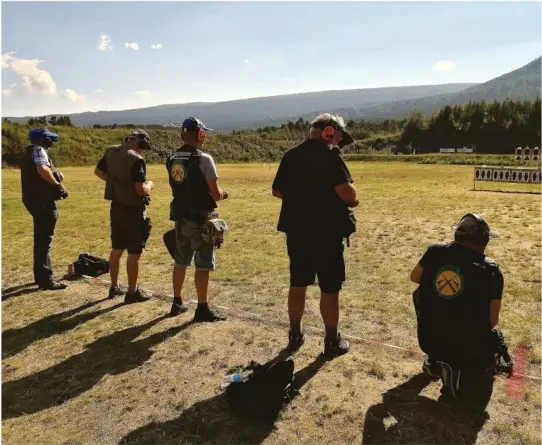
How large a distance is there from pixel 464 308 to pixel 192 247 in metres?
2.89

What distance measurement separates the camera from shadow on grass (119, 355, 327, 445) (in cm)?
321

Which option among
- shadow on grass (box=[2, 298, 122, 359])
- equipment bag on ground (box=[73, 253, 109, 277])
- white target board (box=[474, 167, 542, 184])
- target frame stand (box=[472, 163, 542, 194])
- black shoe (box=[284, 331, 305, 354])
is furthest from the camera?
white target board (box=[474, 167, 542, 184])

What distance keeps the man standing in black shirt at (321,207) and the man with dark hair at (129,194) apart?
206cm

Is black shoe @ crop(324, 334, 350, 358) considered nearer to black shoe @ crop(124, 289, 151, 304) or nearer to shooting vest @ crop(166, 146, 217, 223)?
shooting vest @ crop(166, 146, 217, 223)

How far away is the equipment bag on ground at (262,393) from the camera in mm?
3414

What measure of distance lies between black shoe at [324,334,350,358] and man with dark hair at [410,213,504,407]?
3.42 feet

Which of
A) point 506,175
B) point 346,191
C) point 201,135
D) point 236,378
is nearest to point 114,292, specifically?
point 201,135

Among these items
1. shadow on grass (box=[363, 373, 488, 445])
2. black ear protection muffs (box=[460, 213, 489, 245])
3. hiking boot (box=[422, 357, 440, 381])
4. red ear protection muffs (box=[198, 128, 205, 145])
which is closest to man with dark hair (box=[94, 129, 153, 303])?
red ear protection muffs (box=[198, 128, 205, 145])

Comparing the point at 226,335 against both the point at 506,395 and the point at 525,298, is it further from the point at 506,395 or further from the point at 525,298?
the point at 525,298

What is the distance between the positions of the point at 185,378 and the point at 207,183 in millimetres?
2011

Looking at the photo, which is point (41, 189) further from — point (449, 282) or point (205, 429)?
point (449, 282)

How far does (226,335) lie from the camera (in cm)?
496

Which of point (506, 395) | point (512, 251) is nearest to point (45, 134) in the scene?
point (506, 395)

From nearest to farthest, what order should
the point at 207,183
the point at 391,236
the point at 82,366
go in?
the point at 82,366 < the point at 207,183 < the point at 391,236
